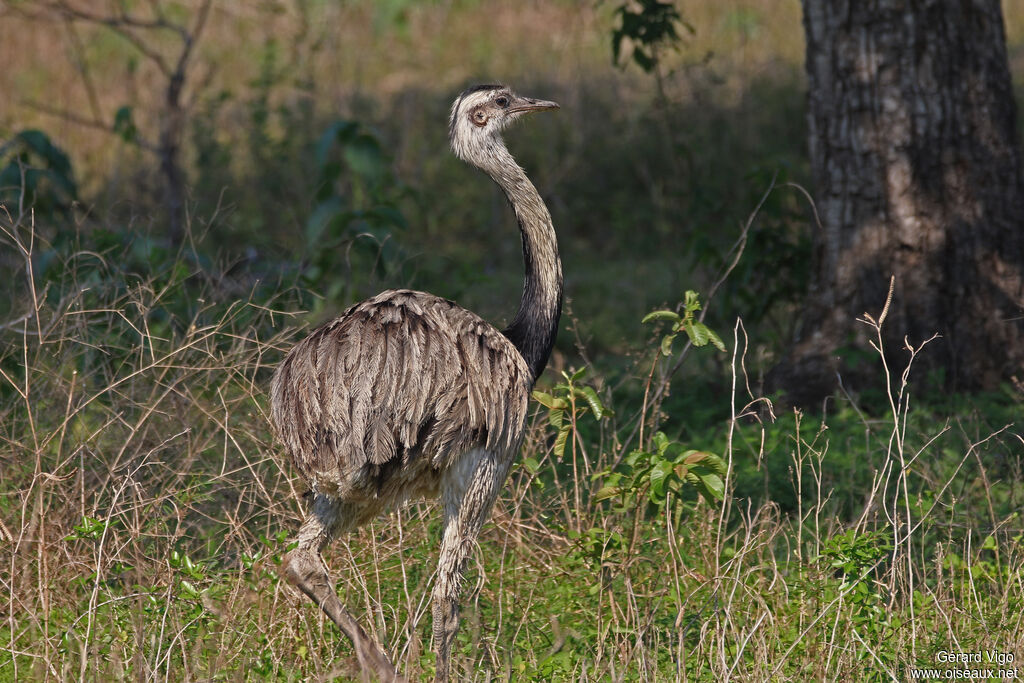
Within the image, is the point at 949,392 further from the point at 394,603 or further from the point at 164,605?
the point at 164,605

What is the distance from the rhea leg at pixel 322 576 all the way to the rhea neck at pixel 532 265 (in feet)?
2.81

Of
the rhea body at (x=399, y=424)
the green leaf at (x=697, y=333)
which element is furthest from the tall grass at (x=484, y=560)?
the green leaf at (x=697, y=333)

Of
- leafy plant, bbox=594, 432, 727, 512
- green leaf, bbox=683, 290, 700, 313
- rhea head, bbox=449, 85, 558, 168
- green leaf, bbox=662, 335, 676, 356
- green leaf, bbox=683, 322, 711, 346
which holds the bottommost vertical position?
leafy plant, bbox=594, 432, 727, 512

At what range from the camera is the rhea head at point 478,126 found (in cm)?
434

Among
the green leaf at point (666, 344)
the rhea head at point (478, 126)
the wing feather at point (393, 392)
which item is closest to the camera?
the wing feather at point (393, 392)

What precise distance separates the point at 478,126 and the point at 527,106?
0.79ft

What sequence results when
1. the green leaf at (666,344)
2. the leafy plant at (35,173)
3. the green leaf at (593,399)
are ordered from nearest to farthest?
the green leaf at (593,399), the green leaf at (666,344), the leafy plant at (35,173)

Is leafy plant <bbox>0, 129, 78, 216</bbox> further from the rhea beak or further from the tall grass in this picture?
the rhea beak

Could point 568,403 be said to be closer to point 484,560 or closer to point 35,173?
point 484,560

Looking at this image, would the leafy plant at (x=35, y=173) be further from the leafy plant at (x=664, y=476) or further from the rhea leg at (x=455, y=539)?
the leafy plant at (x=664, y=476)

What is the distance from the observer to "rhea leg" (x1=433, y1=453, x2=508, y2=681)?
373 centimetres

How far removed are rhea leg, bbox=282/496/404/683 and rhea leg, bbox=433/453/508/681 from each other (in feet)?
0.67

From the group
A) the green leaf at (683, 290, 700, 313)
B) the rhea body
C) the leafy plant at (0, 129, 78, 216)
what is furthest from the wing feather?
the leafy plant at (0, 129, 78, 216)

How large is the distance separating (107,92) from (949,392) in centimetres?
1003
